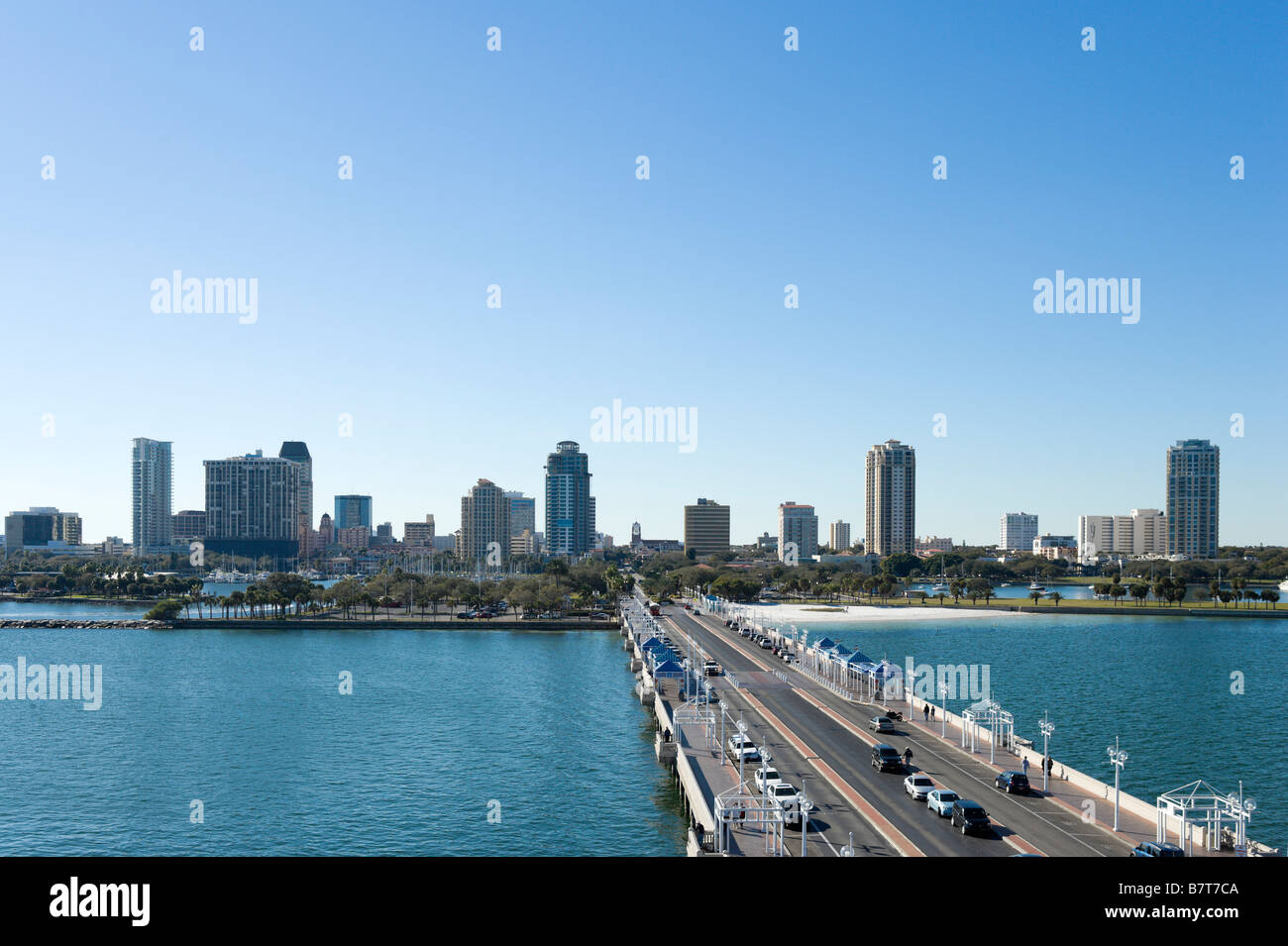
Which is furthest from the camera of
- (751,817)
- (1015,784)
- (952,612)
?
(952,612)

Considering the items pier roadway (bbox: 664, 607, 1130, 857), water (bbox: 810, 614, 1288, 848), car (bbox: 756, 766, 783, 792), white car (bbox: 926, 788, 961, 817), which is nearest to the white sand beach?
water (bbox: 810, 614, 1288, 848)

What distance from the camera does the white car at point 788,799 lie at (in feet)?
74.3

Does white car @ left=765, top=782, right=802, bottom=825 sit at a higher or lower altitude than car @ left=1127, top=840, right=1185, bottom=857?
lower

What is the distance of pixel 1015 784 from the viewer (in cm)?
2605

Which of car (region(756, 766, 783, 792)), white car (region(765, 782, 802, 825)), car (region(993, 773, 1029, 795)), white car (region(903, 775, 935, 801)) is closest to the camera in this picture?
white car (region(765, 782, 802, 825))

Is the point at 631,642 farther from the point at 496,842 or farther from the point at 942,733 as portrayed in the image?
the point at 496,842

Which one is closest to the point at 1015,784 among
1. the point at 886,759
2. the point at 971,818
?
the point at 886,759

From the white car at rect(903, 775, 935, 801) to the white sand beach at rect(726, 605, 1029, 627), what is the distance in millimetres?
71871

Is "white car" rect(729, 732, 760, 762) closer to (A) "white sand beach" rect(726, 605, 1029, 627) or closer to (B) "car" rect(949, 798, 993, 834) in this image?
(B) "car" rect(949, 798, 993, 834)

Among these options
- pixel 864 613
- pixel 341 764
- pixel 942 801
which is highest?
pixel 942 801

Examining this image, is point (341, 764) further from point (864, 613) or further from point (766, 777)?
point (864, 613)

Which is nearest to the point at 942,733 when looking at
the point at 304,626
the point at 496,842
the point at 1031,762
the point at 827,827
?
the point at 1031,762

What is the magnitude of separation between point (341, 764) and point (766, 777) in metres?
20.1

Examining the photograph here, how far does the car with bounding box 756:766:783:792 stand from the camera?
2452 centimetres
